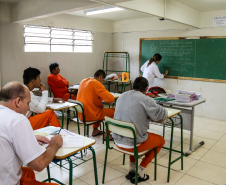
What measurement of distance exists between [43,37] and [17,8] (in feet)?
3.19

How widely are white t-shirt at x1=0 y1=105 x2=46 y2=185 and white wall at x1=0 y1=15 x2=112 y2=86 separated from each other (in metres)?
3.77

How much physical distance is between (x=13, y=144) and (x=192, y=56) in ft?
16.2

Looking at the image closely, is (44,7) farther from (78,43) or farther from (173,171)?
(173,171)

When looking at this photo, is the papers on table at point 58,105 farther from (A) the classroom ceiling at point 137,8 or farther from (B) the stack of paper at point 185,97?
(B) the stack of paper at point 185,97

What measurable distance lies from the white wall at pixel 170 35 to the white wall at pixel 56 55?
497 mm

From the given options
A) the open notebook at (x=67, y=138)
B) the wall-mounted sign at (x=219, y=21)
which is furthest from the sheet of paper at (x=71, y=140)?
the wall-mounted sign at (x=219, y=21)

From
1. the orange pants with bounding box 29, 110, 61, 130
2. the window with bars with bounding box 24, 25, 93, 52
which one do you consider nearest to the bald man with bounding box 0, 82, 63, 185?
the orange pants with bounding box 29, 110, 61, 130

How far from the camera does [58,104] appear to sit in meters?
3.35

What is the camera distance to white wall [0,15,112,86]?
4.70 metres

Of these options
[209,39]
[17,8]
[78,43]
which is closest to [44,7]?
[17,8]

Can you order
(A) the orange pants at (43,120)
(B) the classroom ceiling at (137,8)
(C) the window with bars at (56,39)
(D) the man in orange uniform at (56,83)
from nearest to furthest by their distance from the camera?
1. (A) the orange pants at (43,120)
2. (B) the classroom ceiling at (137,8)
3. (D) the man in orange uniform at (56,83)
4. (C) the window with bars at (56,39)

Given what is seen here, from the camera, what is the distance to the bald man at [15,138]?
1.28 m

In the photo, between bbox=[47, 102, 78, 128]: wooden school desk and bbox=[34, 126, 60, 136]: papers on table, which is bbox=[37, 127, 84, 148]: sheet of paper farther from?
bbox=[47, 102, 78, 128]: wooden school desk

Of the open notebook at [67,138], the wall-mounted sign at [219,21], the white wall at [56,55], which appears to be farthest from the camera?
the wall-mounted sign at [219,21]
